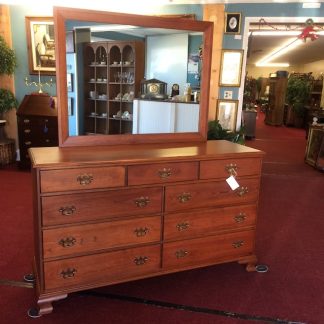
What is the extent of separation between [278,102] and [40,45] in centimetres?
914

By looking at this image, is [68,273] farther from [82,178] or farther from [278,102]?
[278,102]

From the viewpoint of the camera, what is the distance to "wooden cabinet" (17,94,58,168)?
4.93 metres

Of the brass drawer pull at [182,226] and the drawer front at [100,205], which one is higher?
the drawer front at [100,205]

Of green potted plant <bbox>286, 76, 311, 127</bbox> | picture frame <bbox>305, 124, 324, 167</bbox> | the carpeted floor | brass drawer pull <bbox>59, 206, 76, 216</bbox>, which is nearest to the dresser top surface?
brass drawer pull <bbox>59, 206, 76, 216</bbox>

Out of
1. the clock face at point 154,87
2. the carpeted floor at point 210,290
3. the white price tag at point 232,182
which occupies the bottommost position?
the carpeted floor at point 210,290

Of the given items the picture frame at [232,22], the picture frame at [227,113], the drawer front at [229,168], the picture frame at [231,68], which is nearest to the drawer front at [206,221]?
the drawer front at [229,168]

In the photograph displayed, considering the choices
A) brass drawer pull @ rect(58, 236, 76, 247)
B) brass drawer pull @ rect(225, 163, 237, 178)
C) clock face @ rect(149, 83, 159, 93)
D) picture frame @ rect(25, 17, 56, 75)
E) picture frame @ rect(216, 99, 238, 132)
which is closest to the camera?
brass drawer pull @ rect(58, 236, 76, 247)

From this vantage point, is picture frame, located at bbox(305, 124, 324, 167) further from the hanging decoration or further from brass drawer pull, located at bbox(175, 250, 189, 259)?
brass drawer pull, located at bbox(175, 250, 189, 259)

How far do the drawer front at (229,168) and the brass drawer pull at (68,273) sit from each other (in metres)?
1.00

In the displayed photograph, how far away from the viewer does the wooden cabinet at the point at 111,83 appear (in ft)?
8.18

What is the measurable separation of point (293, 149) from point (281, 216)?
14.0 ft

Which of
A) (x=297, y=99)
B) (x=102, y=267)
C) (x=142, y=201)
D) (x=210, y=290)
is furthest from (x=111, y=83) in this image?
(x=297, y=99)

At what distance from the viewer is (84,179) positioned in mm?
1961

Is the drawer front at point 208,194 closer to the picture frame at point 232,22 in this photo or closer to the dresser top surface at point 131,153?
the dresser top surface at point 131,153
